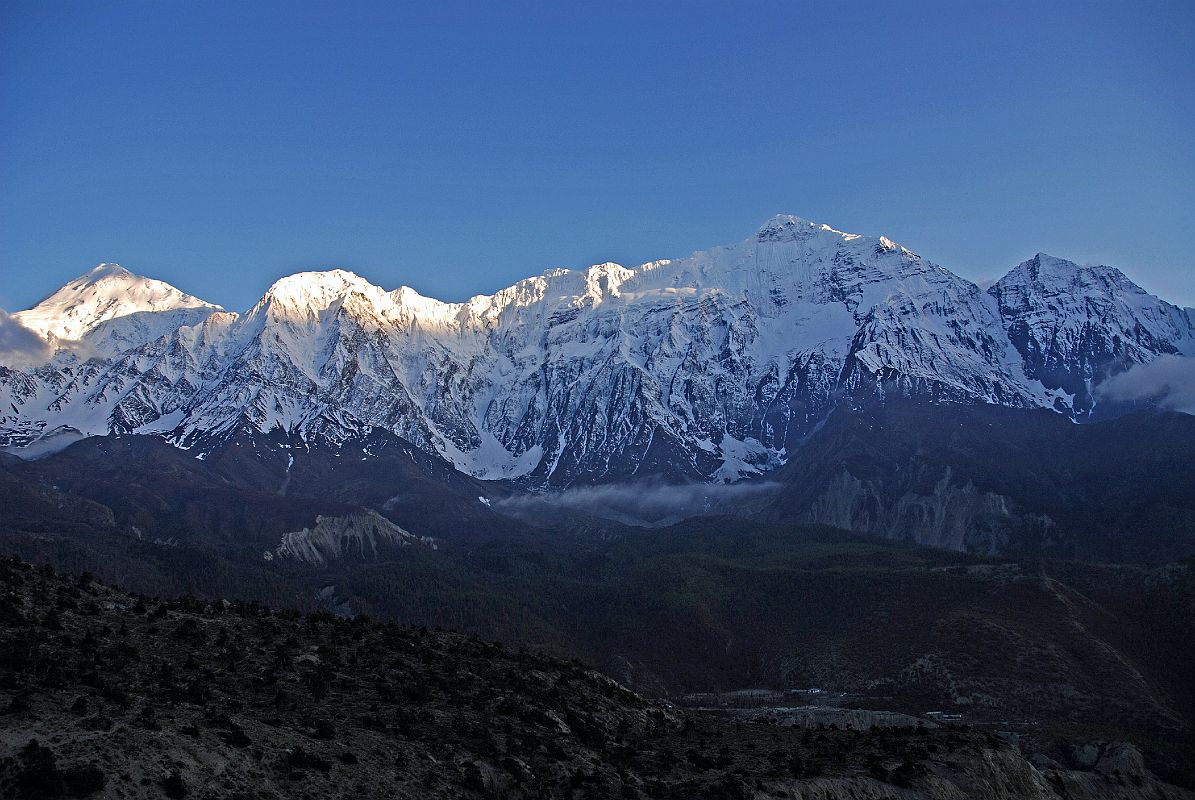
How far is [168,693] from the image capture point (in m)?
56.5

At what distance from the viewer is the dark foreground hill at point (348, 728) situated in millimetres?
47844

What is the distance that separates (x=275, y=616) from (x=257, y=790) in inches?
1764

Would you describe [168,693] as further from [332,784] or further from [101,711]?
[332,784]

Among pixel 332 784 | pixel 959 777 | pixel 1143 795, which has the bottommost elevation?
pixel 1143 795

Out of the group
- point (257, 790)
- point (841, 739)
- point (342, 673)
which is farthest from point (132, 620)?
point (841, 739)

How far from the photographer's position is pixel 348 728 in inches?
2355

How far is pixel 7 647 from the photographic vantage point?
5725 cm

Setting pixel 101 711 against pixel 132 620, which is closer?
pixel 101 711

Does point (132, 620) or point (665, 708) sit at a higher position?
point (132, 620)

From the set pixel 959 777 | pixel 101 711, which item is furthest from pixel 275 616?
pixel 959 777

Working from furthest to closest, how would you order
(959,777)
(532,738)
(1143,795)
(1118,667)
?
(1118,667), (1143,795), (959,777), (532,738)

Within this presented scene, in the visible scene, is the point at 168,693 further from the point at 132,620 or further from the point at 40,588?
the point at 40,588

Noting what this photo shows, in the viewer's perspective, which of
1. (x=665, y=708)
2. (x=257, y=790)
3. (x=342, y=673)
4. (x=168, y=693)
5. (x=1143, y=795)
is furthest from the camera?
(x=1143, y=795)

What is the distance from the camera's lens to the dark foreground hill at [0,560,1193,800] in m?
47.8
